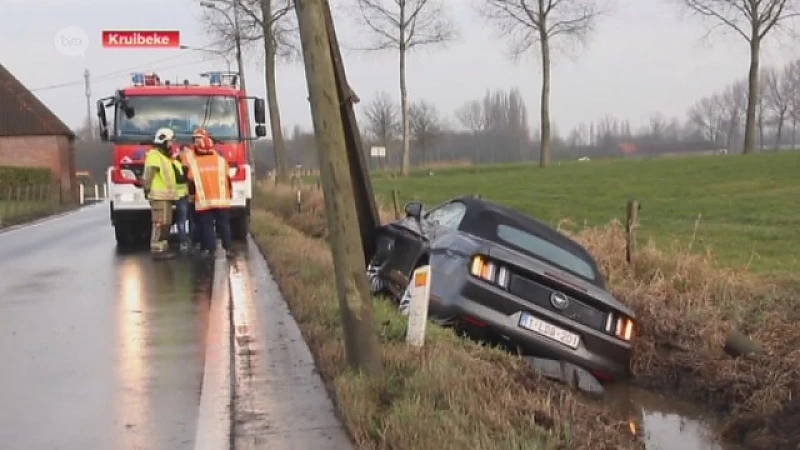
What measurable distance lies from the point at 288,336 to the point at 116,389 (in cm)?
204

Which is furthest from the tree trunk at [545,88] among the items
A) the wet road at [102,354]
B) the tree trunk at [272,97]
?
the wet road at [102,354]

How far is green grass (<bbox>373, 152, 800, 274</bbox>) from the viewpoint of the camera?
16.7 metres

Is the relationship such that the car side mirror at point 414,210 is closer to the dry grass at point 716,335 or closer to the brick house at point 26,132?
the dry grass at point 716,335

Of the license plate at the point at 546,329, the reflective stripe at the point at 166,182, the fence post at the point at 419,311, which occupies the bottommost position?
the license plate at the point at 546,329

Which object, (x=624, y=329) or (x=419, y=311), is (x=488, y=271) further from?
Result: (x=624, y=329)

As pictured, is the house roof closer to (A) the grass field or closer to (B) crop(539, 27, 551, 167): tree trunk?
(A) the grass field

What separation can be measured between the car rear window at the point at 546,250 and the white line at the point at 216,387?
8.52 ft

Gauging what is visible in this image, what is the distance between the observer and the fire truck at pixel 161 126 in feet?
56.6

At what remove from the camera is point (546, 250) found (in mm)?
9070

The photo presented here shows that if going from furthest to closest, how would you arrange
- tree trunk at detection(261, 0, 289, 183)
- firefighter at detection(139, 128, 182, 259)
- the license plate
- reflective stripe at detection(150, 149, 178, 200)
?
tree trunk at detection(261, 0, 289, 183)
reflective stripe at detection(150, 149, 178, 200)
firefighter at detection(139, 128, 182, 259)
the license plate

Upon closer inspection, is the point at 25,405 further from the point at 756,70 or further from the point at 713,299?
the point at 756,70

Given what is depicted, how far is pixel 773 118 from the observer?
286 feet

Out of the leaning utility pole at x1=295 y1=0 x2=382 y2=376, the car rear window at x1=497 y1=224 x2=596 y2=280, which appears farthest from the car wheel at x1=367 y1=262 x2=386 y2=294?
the leaning utility pole at x1=295 y1=0 x2=382 y2=376

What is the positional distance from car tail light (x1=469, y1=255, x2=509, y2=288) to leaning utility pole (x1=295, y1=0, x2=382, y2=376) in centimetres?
162
